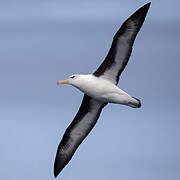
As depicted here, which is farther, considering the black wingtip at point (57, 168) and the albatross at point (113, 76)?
the black wingtip at point (57, 168)

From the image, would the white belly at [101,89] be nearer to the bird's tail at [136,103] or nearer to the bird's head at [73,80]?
the bird's head at [73,80]

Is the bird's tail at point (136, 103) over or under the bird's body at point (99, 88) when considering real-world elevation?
under

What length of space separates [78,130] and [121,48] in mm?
3318

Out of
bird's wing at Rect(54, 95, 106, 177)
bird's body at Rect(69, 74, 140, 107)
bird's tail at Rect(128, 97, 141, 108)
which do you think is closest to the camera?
bird's tail at Rect(128, 97, 141, 108)

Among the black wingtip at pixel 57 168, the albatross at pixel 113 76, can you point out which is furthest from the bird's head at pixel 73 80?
the black wingtip at pixel 57 168

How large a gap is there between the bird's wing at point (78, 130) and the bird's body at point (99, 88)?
4.12 feet

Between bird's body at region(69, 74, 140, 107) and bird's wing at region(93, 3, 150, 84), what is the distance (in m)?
0.22

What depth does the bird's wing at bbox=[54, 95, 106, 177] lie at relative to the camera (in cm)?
1812

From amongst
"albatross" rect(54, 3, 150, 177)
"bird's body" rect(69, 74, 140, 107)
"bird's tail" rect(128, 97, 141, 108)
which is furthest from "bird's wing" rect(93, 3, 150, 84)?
"bird's tail" rect(128, 97, 141, 108)

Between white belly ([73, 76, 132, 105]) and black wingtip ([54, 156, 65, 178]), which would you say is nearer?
white belly ([73, 76, 132, 105])

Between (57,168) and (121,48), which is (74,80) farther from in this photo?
(57,168)

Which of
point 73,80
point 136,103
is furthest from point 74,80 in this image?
point 136,103

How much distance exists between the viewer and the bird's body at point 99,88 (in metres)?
16.5

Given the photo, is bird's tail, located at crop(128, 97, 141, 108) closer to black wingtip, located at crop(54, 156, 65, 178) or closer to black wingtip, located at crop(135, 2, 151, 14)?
black wingtip, located at crop(135, 2, 151, 14)
